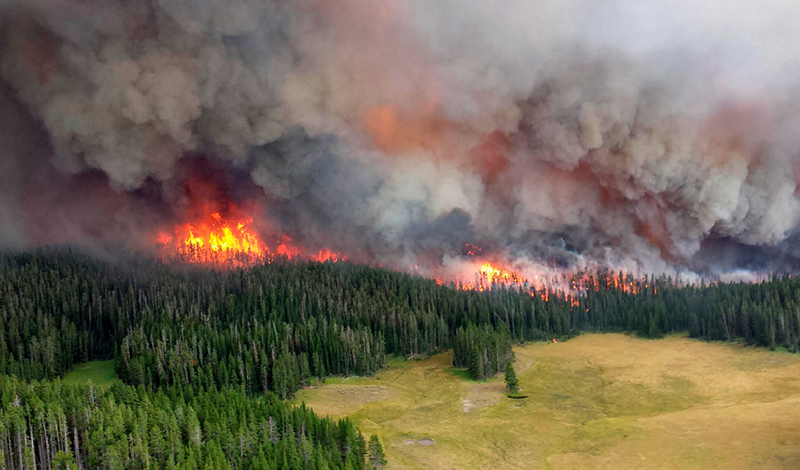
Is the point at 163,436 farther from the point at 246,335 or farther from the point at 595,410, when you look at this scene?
the point at 595,410

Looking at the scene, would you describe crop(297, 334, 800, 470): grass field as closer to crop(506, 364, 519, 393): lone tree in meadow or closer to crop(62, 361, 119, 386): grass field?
crop(506, 364, 519, 393): lone tree in meadow

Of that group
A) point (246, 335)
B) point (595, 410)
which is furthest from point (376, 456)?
point (246, 335)

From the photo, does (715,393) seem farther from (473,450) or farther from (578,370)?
(473,450)

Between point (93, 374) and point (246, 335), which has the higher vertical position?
point (246, 335)

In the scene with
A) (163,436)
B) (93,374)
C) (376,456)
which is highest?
(93,374)

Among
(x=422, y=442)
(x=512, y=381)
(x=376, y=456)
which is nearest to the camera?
(x=376, y=456)

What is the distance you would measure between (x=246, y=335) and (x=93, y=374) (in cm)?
3281

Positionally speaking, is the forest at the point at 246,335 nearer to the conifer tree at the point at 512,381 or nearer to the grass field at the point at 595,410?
the grass field at the point at 595,410

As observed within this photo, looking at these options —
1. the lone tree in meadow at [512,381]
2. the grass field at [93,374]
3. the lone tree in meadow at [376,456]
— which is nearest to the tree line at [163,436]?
the lone tree in meadow at [376,456]

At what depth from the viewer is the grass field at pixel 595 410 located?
83375mm

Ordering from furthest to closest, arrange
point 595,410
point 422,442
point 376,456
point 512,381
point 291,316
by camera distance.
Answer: point 291,316, point 512,381, point 595,410, point 422,442, point 376,456

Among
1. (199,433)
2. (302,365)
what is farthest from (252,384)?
(199,433)

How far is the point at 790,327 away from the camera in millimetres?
135000

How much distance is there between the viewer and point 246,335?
140m
